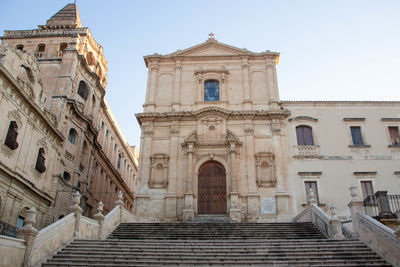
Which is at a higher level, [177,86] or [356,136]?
[177,86]

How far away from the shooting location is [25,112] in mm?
20703

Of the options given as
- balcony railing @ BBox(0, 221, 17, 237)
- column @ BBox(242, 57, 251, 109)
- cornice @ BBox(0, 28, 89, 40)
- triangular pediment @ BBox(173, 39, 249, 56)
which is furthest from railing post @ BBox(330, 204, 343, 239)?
cornice @ BBox(0, 28, 89, 40)

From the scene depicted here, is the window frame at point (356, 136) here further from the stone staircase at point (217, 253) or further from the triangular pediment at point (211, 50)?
the stone staircase at point (217, 253)

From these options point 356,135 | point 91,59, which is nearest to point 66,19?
point 91,59

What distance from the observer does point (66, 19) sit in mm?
34750

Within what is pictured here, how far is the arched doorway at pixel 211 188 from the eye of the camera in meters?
22.4

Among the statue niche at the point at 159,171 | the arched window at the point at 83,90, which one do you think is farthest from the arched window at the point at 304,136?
the arched window at the point at 83,90

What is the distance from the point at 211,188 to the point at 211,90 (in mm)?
7660

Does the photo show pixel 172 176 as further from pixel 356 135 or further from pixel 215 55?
pixel 356 135

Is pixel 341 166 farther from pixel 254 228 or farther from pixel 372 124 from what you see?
pixel 254 228

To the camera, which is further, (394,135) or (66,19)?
(66,19)

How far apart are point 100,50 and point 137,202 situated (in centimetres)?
1800

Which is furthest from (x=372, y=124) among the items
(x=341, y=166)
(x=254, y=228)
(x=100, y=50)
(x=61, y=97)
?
(x=100, y=50)

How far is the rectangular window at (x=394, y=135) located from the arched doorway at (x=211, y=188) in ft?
38.0
